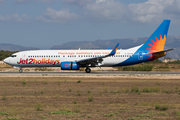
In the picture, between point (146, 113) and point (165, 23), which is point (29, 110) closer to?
point (146, 113)

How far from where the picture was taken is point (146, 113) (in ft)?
35.3

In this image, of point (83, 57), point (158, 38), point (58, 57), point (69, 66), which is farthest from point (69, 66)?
point (158, 38)

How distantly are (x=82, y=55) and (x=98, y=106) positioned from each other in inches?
988

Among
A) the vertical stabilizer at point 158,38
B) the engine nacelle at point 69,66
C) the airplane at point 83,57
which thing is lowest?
the engine nacelle at point 69,66

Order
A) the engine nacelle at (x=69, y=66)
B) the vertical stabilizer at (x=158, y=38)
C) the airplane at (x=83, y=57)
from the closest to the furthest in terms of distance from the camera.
Result: the engine nacelle at (x=69, y=66) < the airplane at (x=83, y=57) < the vertical stabilizer at (x=158, y=38)

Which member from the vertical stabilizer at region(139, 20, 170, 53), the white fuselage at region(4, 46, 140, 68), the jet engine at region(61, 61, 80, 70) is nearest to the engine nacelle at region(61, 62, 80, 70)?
the jet engine at region(61, 61, 80, 70)

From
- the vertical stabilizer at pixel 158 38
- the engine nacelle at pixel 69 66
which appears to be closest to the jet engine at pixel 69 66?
the engine nacelle at pixel 69 66

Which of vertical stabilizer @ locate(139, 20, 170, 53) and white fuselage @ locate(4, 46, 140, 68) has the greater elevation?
vertical stabilizer @ locate(139, 20, 170, 53)

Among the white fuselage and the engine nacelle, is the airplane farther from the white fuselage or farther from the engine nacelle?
the engine nacelle

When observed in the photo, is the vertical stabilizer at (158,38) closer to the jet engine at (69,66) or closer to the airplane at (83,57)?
the airplane at (83,57)

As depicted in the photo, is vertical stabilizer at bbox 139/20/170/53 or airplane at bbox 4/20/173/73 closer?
airplane at bbox 4/20/173/73

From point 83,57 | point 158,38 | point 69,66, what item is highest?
point 158,38

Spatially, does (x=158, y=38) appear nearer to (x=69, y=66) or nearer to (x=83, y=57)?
(x=83, y=57)

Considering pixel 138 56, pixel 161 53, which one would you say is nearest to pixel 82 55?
pixel 138 56
